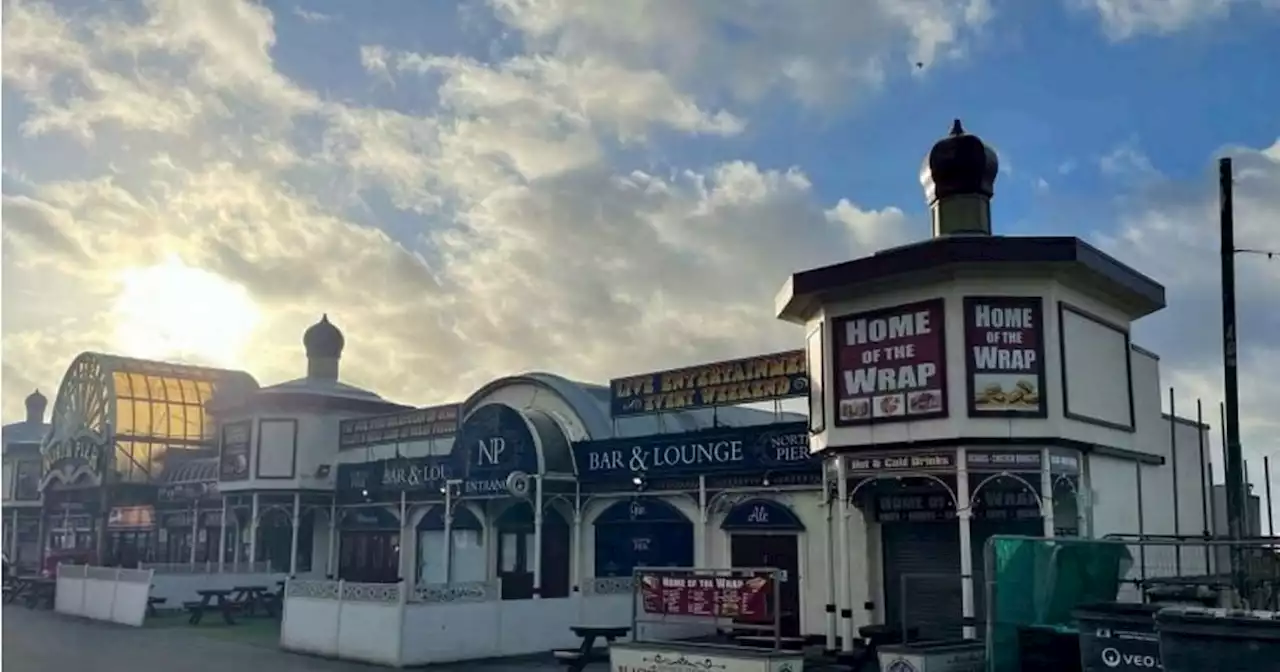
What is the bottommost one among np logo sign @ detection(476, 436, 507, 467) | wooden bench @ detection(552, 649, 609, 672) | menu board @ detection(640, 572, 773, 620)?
wooden bench @ detection(552, 649, 609, 672)

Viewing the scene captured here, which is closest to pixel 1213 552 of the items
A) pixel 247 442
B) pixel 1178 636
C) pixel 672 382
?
pixel 672 382

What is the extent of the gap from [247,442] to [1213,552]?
27.1 meters

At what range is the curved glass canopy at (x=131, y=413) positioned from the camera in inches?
1687

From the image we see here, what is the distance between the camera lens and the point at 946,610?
60.7 ft

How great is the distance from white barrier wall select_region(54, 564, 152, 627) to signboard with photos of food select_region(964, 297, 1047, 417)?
21771mm

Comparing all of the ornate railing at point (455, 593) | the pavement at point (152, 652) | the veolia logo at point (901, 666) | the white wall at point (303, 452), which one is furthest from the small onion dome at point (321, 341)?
the veolia logo at point (901, 666)

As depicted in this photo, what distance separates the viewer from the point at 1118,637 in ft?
37.3

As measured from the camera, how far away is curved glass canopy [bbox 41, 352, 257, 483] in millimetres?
42844

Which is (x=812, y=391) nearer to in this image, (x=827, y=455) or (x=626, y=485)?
(x=827, y=455)

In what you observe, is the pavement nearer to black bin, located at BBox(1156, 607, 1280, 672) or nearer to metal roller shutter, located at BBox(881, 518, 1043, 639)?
metal roller shutter, located at BBox(881, 518, 1043, 639)

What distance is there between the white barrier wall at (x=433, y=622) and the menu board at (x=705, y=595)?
3059 mm

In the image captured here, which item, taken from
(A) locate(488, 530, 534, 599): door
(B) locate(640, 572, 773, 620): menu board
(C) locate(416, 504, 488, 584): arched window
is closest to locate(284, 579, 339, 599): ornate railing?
(A) locate(488, 530, 534, 599): door

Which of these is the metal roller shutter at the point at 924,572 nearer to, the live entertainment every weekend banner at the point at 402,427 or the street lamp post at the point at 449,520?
the street lamp post at the point at 449,520

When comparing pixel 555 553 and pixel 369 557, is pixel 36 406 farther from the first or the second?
pixel 555 553
